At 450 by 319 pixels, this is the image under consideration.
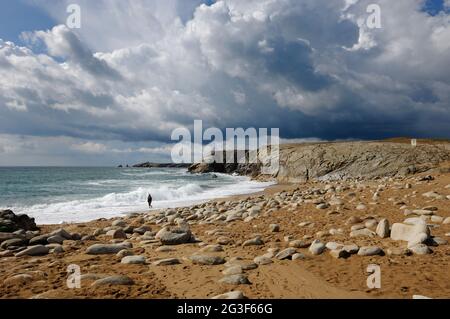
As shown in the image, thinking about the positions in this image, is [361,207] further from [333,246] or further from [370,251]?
[370,251]

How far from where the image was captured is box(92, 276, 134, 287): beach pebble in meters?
5.27

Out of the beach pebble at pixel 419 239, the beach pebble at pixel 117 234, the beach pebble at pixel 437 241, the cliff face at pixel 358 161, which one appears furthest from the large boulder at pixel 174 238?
the cliff face at pixel 358 161

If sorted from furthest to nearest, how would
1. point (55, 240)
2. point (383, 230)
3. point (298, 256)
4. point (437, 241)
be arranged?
1. point (55, 240)
2. point (383, 230)
3. point (437, 241)
4. point (298, 256)

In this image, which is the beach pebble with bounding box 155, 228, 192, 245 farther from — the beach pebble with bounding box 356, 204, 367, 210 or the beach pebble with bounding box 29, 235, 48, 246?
the beach pebble with bounding box 356, 204, 367, 210

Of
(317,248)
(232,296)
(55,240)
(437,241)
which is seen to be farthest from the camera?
(55,240)

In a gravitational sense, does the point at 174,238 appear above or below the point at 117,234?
above

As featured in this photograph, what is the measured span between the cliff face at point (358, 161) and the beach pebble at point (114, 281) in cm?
Answer: 3404

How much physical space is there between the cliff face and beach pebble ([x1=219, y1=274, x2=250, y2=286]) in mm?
32957

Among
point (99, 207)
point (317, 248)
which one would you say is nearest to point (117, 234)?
point (317, 248)

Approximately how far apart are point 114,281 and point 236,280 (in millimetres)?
2050

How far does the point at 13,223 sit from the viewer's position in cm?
1184

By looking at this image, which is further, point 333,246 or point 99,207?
point 99,207

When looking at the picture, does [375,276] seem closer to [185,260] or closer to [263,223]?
[185,260]

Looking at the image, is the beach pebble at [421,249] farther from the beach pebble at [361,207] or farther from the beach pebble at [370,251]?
the beach pebble at [361,207]
